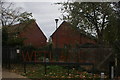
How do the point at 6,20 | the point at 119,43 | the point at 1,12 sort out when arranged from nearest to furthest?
the point at 119,43 < the point at 1,12 < the point at 6,20

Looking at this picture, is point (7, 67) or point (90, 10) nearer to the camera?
point (7, 67)

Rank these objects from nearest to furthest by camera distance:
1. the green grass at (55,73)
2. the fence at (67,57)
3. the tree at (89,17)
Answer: the green grass at (55,73) < the fence at (67,57) < the tree at (89,17)

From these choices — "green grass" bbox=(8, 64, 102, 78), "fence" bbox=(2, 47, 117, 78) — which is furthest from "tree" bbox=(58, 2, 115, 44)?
"green grass" bbox=(8, 64, 102, 78)

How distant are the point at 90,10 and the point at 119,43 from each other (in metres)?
8.42

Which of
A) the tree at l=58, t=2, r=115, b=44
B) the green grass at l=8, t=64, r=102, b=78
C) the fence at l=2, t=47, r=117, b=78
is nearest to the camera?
the green grass at l=8, t=64, r=102, b=78

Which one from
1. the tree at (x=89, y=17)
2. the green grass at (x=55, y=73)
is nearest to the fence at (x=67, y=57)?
the green grass at (x=55, y=73)

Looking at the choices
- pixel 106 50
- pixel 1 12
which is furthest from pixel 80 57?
pixel 1 12

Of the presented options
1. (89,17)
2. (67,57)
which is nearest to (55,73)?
(67,57)

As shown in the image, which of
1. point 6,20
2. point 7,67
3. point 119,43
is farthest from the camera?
point 6,20

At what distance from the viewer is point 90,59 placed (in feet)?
46.2

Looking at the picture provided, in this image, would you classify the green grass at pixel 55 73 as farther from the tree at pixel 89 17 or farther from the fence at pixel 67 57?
the tree at pixel 89 17

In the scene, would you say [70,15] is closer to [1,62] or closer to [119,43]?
[1,62]

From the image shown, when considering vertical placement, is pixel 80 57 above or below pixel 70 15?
below

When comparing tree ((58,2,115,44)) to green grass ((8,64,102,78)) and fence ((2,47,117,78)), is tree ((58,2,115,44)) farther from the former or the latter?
green grass ((8,64,102,78))
